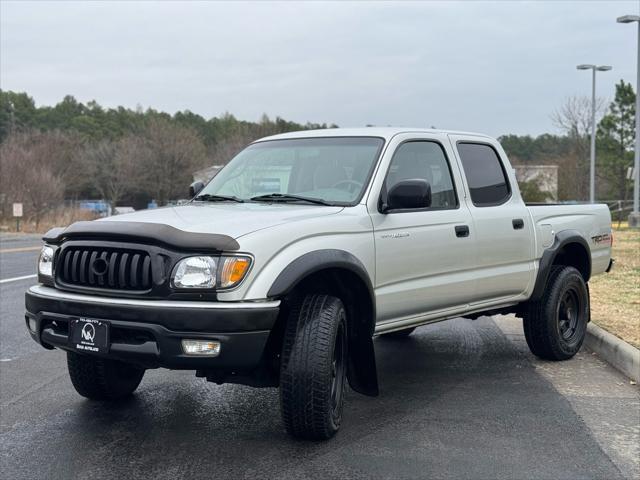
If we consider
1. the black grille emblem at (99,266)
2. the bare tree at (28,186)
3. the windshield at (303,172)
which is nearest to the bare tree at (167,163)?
the bare tree at (28,186)

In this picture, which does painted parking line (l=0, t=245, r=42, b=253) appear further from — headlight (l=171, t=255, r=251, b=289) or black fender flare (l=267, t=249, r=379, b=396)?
headlight (l=171, t=255, r=251, b=289)

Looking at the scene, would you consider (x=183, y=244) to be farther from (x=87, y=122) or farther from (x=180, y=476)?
(x=87, y=122)

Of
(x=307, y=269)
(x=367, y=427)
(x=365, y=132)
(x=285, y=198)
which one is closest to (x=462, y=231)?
(x=365, y=132)

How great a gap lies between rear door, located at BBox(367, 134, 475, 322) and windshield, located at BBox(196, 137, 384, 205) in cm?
18

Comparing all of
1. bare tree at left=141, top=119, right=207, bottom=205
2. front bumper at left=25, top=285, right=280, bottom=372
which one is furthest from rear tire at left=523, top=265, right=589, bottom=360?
bare tree at left=141, top=119, right=207, bottom=205

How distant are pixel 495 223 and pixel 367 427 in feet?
6.84

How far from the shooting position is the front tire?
417 centimetres

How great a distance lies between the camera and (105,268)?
416cm

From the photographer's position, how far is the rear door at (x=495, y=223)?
5883mm

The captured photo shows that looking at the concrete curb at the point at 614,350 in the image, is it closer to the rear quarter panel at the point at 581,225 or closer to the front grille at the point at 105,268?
Answer: the rear quarter panel at the point at 581,225

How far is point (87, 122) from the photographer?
9681 centimetres

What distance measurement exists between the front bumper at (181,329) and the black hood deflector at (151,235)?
30 cm

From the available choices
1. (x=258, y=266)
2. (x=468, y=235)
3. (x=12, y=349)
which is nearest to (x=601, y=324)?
(x=468, y=235)

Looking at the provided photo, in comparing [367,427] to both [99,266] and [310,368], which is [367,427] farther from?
[99,266]
